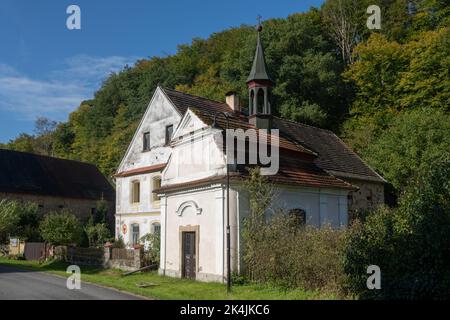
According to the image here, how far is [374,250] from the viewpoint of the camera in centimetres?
1211

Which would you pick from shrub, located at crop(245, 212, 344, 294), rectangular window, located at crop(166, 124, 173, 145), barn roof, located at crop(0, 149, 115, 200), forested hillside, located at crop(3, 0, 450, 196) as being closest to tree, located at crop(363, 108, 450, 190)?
forested hillside, located at crop(3, 0, 450, 196)

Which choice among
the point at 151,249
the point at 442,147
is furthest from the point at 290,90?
the point at 151,249

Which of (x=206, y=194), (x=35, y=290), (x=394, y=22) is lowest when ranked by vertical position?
(x=35, y=290)

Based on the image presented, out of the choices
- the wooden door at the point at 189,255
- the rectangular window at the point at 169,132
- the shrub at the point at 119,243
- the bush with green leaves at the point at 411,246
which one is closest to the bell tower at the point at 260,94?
the wooden door at the point at 189,255

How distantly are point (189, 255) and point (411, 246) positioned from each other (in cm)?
946

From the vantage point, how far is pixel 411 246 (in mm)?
11102

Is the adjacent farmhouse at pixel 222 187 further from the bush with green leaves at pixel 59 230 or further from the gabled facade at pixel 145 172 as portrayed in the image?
the bush with green leaves at pixel 59 230

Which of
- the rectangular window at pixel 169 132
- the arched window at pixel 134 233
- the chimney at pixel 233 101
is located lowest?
the arched window at pixel 134 233

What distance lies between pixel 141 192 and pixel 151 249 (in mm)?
9275

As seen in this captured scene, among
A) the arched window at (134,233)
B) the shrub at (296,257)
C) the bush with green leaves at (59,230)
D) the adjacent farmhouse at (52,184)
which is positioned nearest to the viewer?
the shrub at (296,257)

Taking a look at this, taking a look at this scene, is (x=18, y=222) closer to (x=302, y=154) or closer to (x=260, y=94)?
(x=260, y=94)

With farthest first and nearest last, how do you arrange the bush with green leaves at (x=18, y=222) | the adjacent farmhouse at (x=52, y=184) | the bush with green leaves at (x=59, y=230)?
the adjacent farmhouse at (x=52, y=184) → the bush with green leaves at (x=18, y=222) → the bush with green leaves at (x=59, y=230)

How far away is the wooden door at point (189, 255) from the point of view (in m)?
17.8
